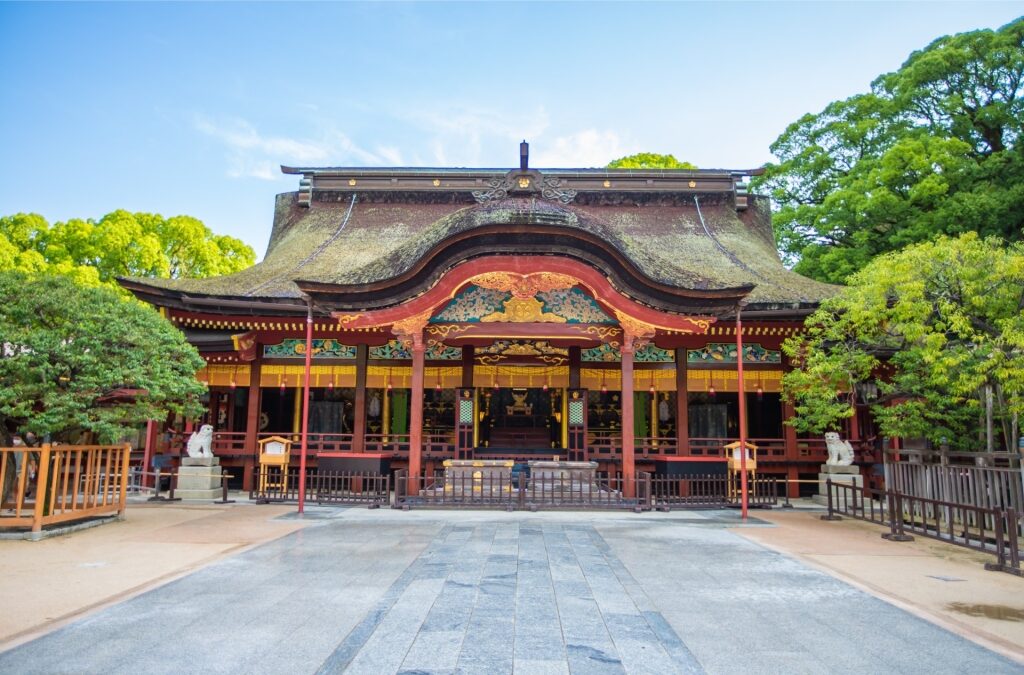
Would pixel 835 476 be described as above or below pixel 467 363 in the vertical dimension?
below

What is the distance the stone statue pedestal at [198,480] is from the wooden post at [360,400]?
326 cm

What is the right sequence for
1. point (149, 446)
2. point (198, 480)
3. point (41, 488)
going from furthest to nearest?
point (149, 446) → point (198, 480) → point (41, 488)

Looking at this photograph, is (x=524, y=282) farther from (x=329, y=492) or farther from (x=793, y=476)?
(x=793, y=476)

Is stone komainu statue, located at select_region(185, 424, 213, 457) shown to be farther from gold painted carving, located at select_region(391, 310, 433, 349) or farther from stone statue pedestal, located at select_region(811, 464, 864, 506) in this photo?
stone statue pedestal, located at select_region(811, 464, 864, 506)

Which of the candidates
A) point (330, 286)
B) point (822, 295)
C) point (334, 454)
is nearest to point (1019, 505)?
point (822, 295)

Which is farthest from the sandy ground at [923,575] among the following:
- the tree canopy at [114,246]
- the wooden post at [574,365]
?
the tree canopy at [114,246]

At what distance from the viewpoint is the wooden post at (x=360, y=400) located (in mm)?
16156

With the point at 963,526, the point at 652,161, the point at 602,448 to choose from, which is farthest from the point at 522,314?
the point at 652,161

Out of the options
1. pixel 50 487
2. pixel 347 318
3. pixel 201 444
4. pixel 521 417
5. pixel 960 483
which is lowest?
pixel 50 487

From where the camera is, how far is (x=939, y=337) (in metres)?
9.68

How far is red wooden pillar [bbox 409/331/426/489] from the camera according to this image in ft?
44.4

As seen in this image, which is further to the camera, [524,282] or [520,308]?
[520,308]

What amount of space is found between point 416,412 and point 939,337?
31.8 feet

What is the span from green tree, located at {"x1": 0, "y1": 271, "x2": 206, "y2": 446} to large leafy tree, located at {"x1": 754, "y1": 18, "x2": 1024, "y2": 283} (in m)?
21.4
